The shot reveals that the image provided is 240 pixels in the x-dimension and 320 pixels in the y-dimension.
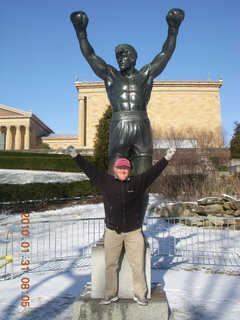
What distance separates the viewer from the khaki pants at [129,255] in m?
2.87

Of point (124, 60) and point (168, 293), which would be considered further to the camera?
point (168, 293)

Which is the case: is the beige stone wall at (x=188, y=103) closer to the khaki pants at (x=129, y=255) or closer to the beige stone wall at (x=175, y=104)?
the beige stone wall at (x=175, y=104)

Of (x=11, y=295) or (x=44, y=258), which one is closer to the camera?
(x=11, y=295)

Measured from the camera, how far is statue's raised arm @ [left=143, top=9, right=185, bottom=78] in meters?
3.77

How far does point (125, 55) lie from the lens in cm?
364

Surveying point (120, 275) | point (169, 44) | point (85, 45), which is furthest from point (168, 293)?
point (85, 45)

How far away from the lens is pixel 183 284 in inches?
Result: 182

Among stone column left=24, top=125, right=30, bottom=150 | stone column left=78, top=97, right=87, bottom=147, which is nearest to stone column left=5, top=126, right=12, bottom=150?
stone column left=24, top=125, right=30, bottom=150

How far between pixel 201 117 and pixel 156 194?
33175mm

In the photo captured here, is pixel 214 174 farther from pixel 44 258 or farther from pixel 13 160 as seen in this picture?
pixel 13 160

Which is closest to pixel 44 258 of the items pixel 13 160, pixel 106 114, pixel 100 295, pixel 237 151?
pixel 100 295

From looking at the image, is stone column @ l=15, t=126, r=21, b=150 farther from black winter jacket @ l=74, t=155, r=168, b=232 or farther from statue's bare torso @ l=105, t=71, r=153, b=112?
black winter jacket @ l=74, t=155, r=168, b=232

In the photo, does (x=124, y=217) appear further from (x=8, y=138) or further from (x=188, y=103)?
(x=8, y=138)

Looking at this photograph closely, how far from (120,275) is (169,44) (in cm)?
291
